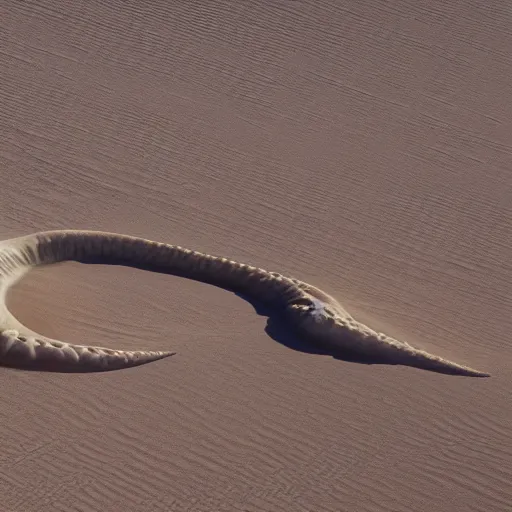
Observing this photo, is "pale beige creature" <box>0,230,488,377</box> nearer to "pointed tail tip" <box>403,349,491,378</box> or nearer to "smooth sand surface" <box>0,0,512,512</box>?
"pointed tail tip" <box>403,349,491,378</box>

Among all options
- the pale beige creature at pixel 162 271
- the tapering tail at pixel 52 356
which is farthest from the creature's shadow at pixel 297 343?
the tapering tail at pixel 52 356

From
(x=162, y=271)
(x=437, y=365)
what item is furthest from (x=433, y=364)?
(x=162, y=271)

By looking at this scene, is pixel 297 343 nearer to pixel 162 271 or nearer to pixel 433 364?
pixel 433 364

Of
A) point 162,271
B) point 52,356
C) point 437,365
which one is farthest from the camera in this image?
point 162,271

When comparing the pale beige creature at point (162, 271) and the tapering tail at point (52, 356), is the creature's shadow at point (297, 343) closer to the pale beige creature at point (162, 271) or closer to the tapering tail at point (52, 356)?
the pale beige creature at point (162, 271)

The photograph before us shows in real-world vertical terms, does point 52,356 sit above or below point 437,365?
below

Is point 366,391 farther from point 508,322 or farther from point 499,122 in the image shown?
point 499,122
